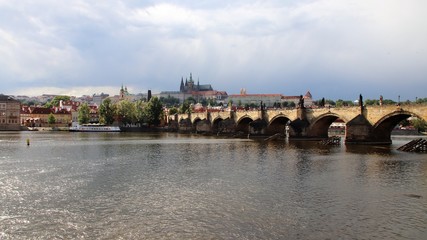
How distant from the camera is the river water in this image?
15.5m

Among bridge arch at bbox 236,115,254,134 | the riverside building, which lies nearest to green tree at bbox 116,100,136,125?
the riverside building

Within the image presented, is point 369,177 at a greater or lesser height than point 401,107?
lesser

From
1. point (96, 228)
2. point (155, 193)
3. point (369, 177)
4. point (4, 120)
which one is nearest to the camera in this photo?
point (96, 228)

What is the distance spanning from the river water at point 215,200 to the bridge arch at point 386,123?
13.7m

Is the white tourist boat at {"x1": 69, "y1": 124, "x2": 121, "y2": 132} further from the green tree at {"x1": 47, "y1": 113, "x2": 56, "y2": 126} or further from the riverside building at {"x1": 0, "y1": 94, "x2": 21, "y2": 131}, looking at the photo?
the green tree at {"x1": 47, "y1": 113, "x2": 56, "y2": 126}

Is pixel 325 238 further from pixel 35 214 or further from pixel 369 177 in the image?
pixel 369 177

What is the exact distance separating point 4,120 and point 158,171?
4784 inches

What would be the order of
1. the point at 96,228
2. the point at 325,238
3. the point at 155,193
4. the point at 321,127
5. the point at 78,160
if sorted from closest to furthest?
the point at 325,238 < the point at 96,228 < the point at 155,193 < the point at 78,160 < the point at 321,127

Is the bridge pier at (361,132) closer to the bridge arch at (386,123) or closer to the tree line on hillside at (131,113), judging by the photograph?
the bridge arch at (386,123)

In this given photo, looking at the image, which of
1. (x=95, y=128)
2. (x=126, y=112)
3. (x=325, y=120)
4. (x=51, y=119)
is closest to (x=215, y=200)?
(x=325, y=120)

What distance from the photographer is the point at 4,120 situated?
134m

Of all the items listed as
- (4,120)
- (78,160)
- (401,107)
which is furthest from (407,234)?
(4,120)

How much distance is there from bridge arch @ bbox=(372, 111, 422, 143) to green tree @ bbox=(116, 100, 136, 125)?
89.6 m

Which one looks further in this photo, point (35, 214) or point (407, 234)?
point (35, 214)
